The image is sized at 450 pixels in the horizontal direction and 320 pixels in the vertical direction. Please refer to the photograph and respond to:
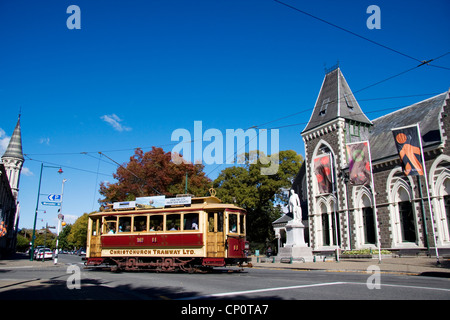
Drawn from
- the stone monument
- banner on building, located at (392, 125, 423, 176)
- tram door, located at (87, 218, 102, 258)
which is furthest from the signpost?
banner on building, located at (392, 125, 423, 176)

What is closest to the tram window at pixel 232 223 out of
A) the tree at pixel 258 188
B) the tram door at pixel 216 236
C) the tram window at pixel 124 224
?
the tram door at pixel 216 236

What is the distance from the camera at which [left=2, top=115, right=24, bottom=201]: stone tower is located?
246 feet

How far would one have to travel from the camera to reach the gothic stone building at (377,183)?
24.2 m

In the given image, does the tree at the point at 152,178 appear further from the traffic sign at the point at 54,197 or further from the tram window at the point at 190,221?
the tram window at the point at 190,221

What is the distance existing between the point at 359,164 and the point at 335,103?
30.2ft

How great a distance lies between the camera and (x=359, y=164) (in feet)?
91.2

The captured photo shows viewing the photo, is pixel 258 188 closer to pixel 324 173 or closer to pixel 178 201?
pixel 324 173

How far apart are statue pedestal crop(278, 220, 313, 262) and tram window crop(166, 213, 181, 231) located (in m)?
11.9

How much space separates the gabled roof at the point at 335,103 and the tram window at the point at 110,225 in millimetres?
23508

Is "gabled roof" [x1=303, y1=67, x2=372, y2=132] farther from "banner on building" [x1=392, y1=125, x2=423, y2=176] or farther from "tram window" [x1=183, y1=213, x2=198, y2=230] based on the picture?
"tram window" [x1=183, y1=213, x2=198, y2=230]

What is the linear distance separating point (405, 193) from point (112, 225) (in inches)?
866

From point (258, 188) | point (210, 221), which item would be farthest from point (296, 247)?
point (258, 188)
